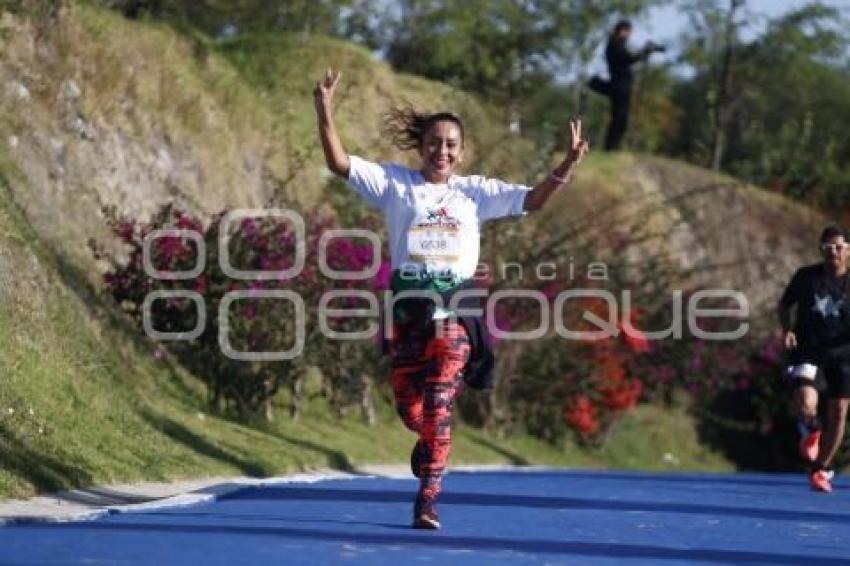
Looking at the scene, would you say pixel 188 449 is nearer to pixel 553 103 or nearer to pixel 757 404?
pixel 757 404

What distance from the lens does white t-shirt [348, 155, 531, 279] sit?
10.7 metres

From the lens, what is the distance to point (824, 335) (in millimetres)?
15664

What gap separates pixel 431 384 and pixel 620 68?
25.1 m

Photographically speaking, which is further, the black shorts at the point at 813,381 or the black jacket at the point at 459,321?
the black shorts at the point at 813,381

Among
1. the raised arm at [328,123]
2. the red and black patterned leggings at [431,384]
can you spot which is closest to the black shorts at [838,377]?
the red and black patterned leggings at [431,384]

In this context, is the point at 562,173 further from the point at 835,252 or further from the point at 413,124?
the point at 835,252

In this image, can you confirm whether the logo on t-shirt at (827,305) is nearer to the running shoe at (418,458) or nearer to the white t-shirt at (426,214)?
the white t-shirt at (426,214)

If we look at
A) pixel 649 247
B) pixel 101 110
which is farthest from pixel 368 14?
pixel 101 110

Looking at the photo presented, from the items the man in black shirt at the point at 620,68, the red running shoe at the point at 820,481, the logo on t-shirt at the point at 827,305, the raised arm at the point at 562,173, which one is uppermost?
the man in black shirt at the point at 620,68

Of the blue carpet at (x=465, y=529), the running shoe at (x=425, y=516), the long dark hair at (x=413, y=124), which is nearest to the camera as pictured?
the blue carpet at (x=465, y=529)

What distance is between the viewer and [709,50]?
47.5 m

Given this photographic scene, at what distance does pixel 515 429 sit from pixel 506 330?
2.73 meters

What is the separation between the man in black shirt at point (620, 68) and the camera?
113 ft

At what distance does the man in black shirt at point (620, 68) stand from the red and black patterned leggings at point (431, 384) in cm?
2379
